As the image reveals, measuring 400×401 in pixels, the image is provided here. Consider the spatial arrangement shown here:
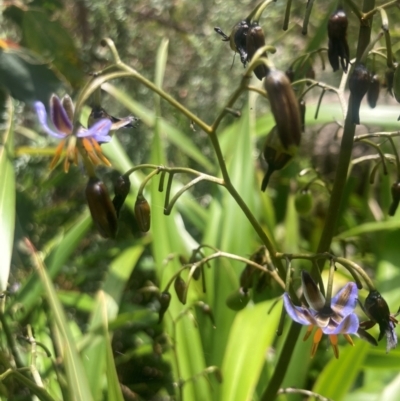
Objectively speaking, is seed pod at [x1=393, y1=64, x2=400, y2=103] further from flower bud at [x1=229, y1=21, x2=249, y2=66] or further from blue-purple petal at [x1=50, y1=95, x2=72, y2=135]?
blue-purple petal at [x1=50, y1=95, x2=72, y2=135]

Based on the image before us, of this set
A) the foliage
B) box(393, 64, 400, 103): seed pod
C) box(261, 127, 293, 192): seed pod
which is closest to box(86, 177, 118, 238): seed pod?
the foliage

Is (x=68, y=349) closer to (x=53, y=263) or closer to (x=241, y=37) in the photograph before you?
(x=241, y=37)

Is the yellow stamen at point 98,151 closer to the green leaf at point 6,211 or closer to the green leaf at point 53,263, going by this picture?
the green leaf at point 6,211

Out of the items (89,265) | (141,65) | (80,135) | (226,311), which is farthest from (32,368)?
(141,65)

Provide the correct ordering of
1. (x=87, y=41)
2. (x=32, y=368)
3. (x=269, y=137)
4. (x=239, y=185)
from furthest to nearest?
(x=87, y=41), (x=239, y=185), (x=32, y=368), (x=269, y=137)

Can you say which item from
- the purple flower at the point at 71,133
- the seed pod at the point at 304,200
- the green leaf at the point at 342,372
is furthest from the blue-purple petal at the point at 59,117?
the green leaf at the point at 342,372

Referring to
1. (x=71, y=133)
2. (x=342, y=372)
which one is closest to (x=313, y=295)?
(x=71, y=133)

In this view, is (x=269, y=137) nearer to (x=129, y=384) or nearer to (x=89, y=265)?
(x=129, y=384)
